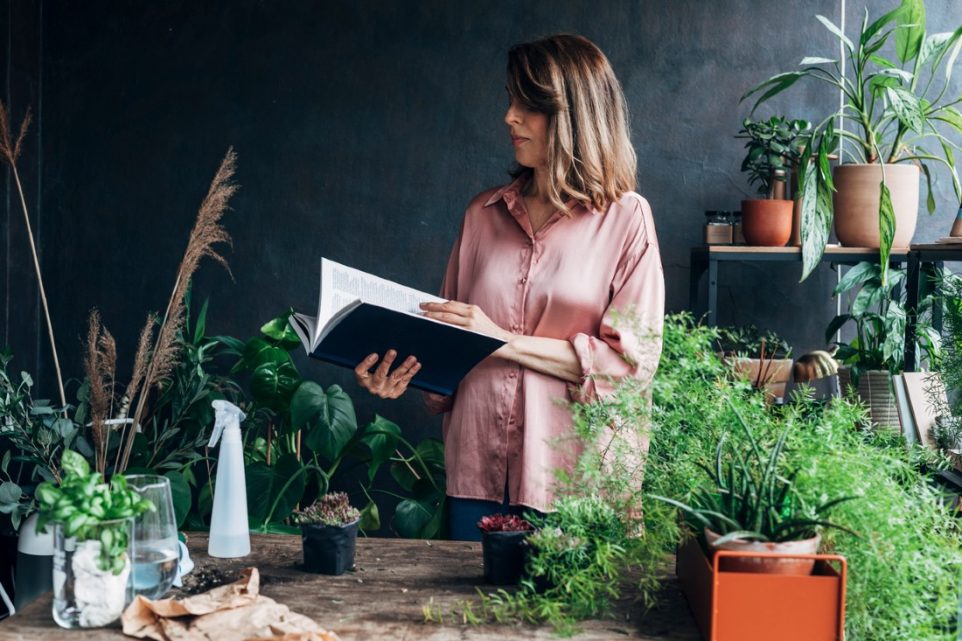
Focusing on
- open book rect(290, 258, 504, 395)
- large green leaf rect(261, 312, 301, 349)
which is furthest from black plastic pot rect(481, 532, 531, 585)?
large green leaf rect(261, 312, 301, 349)

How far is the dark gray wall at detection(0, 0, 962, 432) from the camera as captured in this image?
3502mm

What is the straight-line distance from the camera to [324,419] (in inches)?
126

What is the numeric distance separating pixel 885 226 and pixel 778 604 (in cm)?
183

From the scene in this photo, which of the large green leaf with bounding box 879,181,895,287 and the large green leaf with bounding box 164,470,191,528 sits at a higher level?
the large green leaf with bounding box 879,181,895,287

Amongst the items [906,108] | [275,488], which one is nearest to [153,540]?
[275,488]

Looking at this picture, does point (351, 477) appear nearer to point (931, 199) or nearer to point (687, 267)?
point (687, 267)

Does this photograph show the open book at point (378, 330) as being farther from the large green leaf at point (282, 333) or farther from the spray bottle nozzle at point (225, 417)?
the large green leaf at point (282, 333)

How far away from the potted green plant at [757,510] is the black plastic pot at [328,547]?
542 mm

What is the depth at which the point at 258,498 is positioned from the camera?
3.20m

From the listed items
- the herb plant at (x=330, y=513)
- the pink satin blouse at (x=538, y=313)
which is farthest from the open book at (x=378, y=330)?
the herb plant at (x=330, y=513)

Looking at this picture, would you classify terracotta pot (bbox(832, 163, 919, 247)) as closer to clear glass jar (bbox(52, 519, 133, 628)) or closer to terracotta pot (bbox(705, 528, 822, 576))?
terracotta pot (bbox(705, 528, 822, 576))

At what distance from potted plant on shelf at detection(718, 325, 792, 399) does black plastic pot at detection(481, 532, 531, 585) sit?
1337mm

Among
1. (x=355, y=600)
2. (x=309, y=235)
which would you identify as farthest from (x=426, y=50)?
(x=355, y=600)

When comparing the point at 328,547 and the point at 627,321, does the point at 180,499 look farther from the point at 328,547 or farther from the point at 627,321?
the point at 627,321
